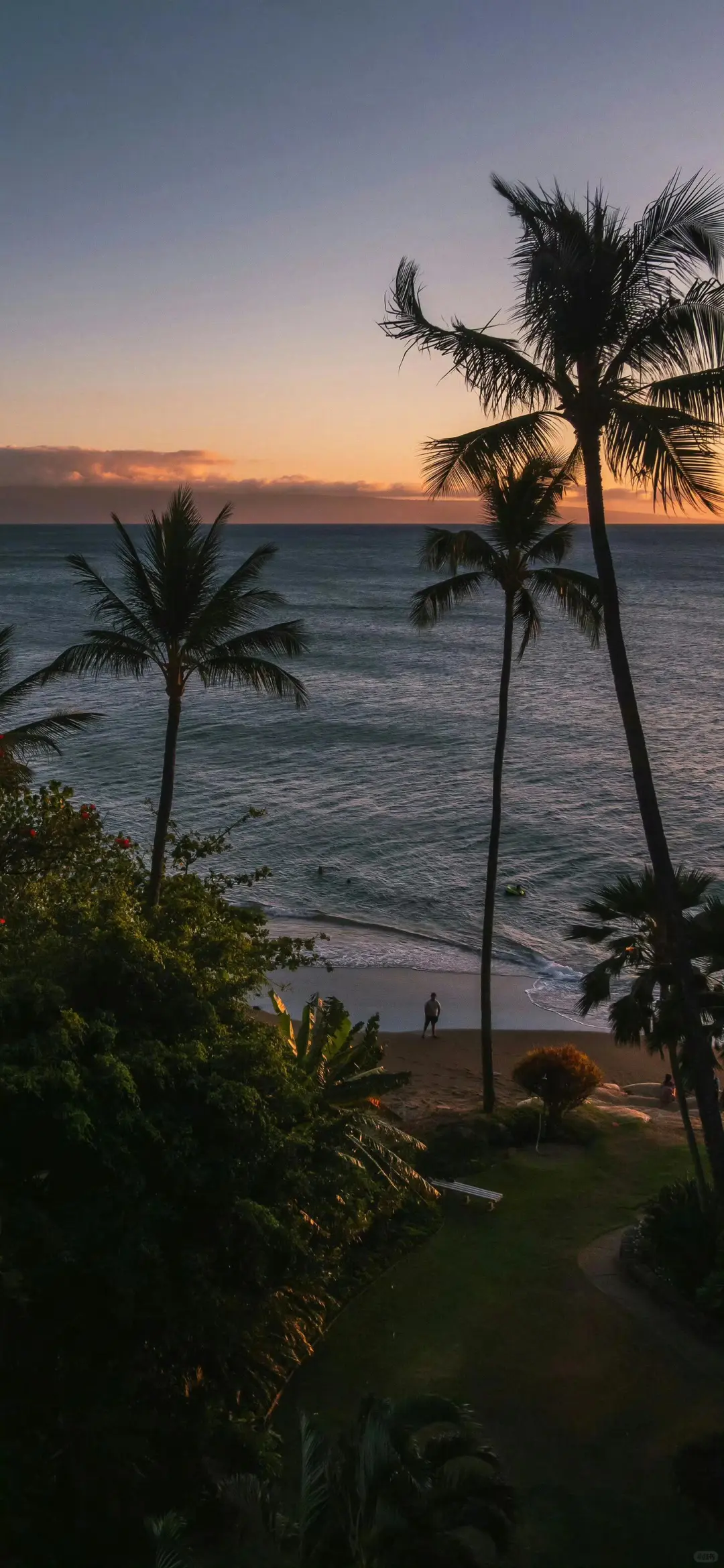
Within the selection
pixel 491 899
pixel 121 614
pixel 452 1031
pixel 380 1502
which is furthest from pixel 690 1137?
pixel 452 1031

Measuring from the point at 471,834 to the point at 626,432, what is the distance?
115ft

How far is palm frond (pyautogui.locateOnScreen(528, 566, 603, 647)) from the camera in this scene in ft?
47.9

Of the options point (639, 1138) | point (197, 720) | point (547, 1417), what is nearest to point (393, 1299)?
point (547, 1417)

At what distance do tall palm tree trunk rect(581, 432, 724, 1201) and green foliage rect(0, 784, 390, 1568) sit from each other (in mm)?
3587

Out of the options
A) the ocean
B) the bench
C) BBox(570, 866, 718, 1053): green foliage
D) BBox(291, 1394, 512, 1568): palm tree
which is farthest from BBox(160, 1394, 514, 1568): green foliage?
the ocean

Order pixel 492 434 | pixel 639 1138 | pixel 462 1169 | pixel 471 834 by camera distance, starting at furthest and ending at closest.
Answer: pixel 471 834
pixel 639 1138
pixel 462 1169
pixel 492 434

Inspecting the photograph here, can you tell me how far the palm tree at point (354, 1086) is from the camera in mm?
10914

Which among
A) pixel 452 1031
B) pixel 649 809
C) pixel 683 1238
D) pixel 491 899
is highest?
pixel 649 809

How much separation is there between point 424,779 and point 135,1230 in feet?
148

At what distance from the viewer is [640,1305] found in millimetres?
11609

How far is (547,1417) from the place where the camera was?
388 inches

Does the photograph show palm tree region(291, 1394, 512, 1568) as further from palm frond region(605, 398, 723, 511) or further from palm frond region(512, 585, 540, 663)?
palm frond region(512, 585, 540, 663)

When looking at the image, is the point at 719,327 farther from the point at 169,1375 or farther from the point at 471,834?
the point at 471,834

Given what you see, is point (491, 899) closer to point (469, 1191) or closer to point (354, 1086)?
point (469, 1191)
